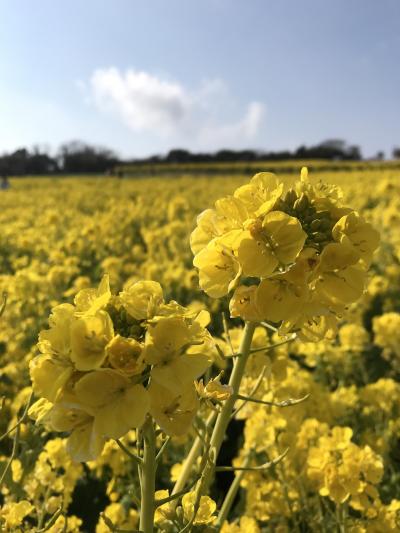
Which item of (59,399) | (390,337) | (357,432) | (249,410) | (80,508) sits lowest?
(80,508)

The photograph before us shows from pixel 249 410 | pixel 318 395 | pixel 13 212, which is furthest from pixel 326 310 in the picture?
pixel 13 212

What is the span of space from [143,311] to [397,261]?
18.8ft

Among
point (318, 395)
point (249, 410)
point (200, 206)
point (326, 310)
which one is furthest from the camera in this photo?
point (200, 206)

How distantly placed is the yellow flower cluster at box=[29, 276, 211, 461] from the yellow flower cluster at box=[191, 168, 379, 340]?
246 mm

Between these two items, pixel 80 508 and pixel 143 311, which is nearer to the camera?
pixel 143 311

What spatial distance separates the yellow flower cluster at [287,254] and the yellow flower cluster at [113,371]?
25cm

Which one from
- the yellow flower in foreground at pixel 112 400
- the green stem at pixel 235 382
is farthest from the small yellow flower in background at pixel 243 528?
the yellow flower in foreground at pixel 112 400

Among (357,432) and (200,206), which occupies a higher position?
(200,206)

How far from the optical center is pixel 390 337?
13.0 feet

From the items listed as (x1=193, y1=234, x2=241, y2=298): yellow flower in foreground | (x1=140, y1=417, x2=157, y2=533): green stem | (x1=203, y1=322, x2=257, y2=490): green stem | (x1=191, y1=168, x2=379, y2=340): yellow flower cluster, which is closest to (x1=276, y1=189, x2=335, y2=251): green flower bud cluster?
(x1=191, y1=168, x2=379, y2=340): yellow flower cluster

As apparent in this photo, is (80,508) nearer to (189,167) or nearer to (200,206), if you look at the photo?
(200,206)

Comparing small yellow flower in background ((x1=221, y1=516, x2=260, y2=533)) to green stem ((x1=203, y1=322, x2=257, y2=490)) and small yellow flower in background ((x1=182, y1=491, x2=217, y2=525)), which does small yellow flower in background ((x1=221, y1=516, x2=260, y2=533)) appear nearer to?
small yellow flower in background ((x1=182, y1=491, x2=217, y2=525))

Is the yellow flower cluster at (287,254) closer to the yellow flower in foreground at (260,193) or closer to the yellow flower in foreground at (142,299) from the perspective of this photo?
the yellow flower in foreground at (260,193)

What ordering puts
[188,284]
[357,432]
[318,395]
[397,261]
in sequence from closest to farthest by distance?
[318,395] → [357,432] → [188,284] → [397,261]
